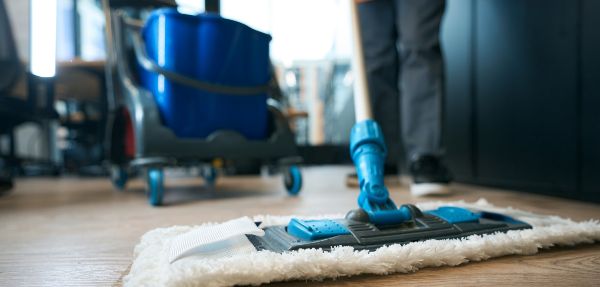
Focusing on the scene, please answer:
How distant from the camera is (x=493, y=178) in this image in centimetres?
152

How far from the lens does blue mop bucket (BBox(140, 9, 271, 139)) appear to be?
1.12m

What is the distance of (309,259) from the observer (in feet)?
1.34

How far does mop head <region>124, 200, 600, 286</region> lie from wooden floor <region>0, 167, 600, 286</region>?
13 mm

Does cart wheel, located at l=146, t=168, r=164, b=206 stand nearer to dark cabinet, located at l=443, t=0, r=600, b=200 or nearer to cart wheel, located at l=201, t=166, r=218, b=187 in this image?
cart wheel, located at l=201, t=166, r=218, b=187

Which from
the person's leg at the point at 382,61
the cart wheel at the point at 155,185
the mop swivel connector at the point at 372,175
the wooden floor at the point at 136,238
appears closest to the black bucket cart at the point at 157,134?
the cart wheel at the point at 155,185

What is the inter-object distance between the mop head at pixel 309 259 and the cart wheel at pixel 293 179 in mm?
829

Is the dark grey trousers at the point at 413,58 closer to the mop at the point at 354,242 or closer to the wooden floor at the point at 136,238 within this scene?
the wooden floor at the point at 136,238

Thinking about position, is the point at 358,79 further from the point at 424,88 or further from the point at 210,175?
the point at 210,175

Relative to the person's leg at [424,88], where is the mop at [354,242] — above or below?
below

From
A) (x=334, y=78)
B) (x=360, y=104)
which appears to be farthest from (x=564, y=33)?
(x=334, y=78)

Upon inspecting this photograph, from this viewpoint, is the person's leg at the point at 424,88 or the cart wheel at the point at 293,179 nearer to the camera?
the person's leg at the point at 424,88

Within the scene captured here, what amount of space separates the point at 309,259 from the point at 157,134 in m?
0.83

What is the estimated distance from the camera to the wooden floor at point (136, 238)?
0.43 metres

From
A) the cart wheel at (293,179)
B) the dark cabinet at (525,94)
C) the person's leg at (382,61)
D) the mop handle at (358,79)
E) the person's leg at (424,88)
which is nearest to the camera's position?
the mop handle at (358,79)
